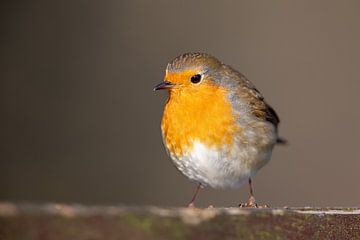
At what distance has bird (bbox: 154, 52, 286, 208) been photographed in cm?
386

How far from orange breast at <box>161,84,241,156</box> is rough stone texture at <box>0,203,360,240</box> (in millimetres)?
1626

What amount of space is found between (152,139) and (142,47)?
848 millimetres

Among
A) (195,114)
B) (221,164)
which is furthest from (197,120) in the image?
(221,164)

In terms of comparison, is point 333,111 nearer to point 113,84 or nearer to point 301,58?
point 301,58

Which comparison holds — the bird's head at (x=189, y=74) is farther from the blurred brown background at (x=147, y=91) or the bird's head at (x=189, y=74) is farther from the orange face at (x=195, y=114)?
the blurred brown background at (x=147, y=91)

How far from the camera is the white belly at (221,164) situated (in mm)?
3842

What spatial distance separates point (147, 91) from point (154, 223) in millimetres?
4669

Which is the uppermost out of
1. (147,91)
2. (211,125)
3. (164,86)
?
(164,86)

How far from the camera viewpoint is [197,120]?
3.88m

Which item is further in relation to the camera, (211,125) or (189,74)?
(189,74)

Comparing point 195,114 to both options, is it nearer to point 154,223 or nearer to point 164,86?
point 164,86

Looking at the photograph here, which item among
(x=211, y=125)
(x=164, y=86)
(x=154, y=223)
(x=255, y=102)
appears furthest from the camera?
(x=255, y=102)

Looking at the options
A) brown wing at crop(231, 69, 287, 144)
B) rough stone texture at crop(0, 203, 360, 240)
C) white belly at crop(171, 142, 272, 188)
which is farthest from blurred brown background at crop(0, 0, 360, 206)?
rough stone texture at crop(0, 203, 360, 240)

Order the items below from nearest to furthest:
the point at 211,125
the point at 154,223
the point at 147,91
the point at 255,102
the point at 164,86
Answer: the point at 154,223, the point at 211,125, the point at 164,86, the point at 255,102, the point at 147,91
